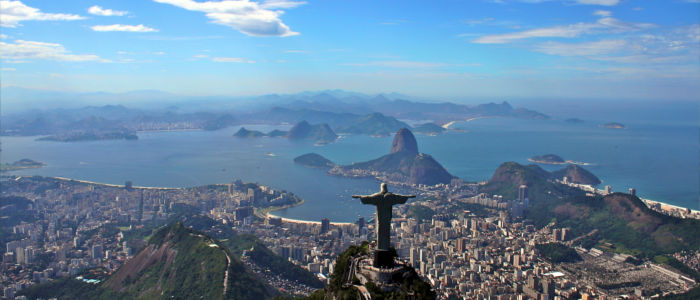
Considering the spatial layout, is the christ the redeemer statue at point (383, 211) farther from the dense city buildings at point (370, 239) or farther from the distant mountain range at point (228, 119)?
the distant mountain range at point (228, 119)

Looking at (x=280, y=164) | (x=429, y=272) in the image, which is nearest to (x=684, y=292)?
(x=429, y=272)

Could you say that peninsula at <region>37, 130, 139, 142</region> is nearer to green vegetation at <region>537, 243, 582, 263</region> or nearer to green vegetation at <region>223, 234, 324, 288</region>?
green vegetation at <region>223, 234, 324, 288</region>

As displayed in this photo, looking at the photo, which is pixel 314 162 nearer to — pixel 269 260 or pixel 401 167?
pixel 401 167

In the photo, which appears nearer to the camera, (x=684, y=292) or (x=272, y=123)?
(x=684, y=292)

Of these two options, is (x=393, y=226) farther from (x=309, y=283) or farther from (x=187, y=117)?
(x=187, y=117)

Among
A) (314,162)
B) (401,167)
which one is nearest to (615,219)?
(401,167)

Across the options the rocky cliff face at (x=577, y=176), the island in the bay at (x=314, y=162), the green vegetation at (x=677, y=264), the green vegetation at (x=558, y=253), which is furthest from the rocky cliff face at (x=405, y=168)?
the green vegetation at (x=677, y=264)
